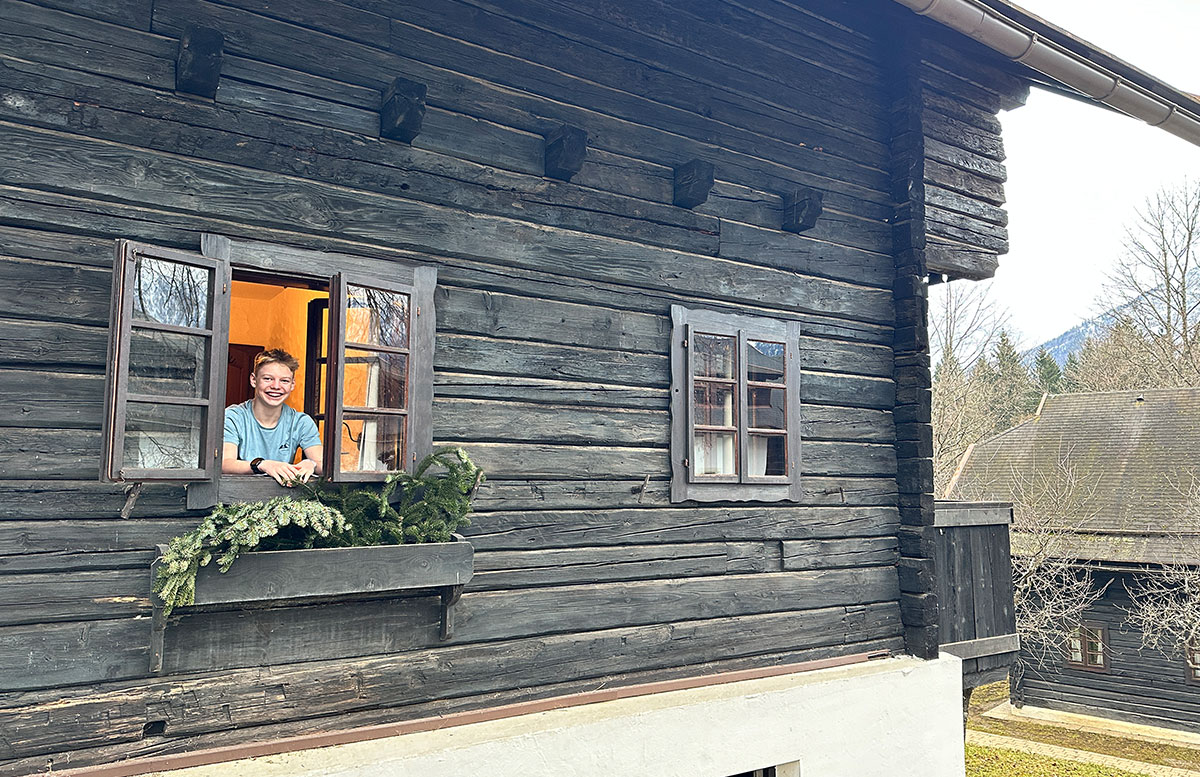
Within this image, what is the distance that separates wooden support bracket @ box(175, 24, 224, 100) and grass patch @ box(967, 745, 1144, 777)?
13016mm

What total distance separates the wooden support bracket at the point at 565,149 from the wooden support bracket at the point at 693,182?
800 mm

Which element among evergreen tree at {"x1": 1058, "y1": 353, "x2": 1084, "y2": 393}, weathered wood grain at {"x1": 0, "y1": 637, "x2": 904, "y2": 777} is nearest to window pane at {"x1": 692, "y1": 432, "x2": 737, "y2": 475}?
weathered wood grain at {"x1": 0, "y1": 637, "x2": 904, "y2": 777}

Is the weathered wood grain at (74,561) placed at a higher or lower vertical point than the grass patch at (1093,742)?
higher

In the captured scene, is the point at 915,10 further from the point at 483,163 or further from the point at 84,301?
the point at 84,301

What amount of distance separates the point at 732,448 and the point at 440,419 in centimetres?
208

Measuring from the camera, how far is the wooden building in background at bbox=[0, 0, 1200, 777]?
3676 millimetres

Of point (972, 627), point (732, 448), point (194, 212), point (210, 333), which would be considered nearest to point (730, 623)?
point (732, 448)

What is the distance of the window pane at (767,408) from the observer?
5.79 meters

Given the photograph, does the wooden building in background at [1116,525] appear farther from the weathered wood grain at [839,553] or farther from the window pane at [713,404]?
the window pane at [713,404]

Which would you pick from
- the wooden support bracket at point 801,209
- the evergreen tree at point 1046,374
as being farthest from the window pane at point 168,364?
the evergreen tree at point 1046,374

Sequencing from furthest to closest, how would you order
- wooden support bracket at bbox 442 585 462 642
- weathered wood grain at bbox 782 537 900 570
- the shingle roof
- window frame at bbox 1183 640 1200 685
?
the shingle roof → window frame at bbox 1183 640 1200 685 → weathered wood grain at bbox 782 537 900 570 → wooden support bracket at bbox 442 585 462 642

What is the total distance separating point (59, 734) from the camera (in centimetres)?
354

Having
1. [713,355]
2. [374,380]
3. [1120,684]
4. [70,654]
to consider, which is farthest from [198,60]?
[1120,684]

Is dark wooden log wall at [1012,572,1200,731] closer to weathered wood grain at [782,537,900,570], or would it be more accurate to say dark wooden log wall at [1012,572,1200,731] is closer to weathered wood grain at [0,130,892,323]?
weathered wood grain at [782,537,900,570]
